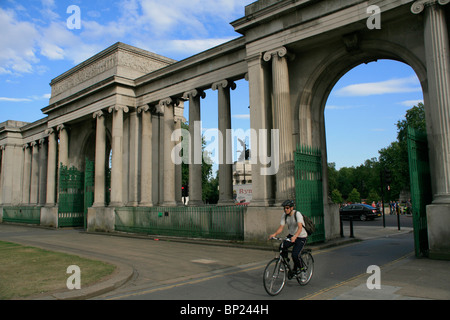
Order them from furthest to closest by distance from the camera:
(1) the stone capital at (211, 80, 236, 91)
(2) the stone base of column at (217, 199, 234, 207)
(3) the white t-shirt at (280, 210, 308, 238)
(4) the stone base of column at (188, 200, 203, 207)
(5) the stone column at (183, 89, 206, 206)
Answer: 1. (5) the stone column at (183, 89, 206, 206)
2. (4) the stone base of column at (188, 200, 203, 207)
3. (1) the stone capital at (211, 80, 236, 91)
4. (2) the stone base of column at (217, 199, 234, 207)
5. (3) the white t-shirt at (280, 210, 308, 238)

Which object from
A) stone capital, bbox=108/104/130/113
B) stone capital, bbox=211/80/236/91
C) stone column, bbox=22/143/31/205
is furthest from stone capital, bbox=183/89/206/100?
stone column, bbox=22/143/31/205

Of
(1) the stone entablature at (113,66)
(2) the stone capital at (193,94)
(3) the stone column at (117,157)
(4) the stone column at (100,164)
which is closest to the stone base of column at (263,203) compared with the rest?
(2) the stone capital at (193,94)

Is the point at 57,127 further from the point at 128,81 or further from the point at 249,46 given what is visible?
the point at 249,46

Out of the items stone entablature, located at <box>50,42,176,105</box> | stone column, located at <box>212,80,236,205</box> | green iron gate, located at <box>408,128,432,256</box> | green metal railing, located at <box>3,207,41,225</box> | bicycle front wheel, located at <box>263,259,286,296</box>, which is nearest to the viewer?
bicycle front wheel, located at <box>263,259,286,296</box>

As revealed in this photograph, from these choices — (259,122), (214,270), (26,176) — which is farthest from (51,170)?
(214,270)

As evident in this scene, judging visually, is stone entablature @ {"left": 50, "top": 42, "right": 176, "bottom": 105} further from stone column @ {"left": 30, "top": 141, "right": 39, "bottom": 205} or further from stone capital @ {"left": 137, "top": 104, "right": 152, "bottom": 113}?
stone column @ {"left": 30, "top": 141, "right": 39, "bottom": 205}

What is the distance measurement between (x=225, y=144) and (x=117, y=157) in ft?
27.6

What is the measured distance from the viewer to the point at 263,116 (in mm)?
14836

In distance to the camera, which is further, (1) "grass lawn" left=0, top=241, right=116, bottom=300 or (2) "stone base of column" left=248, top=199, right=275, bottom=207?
(2) "stone base of column" left=248, top=199, right=275, bottom=207

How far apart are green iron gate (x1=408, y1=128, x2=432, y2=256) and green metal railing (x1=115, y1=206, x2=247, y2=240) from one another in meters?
6.26

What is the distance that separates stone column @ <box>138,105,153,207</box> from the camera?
71.8ft

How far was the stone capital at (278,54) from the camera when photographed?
14.3 meters

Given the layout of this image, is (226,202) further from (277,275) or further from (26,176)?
(26,176)
